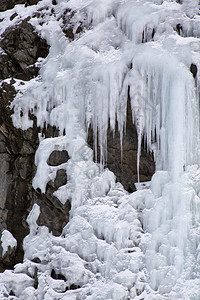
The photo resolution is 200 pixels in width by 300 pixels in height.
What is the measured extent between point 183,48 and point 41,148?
2.92 metres

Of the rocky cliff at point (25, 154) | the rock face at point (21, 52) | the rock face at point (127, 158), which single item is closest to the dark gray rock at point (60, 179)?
the rocky cliff at point (25, 154)

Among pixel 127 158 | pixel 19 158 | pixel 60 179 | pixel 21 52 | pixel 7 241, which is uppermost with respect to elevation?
pixel 21 52

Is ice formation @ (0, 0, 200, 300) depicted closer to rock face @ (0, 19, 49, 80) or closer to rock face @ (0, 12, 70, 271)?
rock face @ (0, 12, 70, 271)

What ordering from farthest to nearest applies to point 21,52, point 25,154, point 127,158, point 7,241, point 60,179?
point 21,52 < point 25,154 < point 7,241 < point 60,179 < point 127,158

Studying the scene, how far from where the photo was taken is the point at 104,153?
8.29 meters

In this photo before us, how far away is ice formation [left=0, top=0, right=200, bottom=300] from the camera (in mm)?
7246

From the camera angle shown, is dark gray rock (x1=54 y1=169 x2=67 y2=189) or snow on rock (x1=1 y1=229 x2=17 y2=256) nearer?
dark gray rock (x1=54 y1=169 x2=67 y2=189)

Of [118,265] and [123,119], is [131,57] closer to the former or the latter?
[123,119]

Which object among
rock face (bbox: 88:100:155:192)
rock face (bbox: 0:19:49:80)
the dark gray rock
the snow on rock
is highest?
rock face (bbox: 0:19:49:80)

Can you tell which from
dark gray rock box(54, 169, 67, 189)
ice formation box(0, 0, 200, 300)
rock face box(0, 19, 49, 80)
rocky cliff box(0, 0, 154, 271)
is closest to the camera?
ice formation box(0, 0, 200, 300)

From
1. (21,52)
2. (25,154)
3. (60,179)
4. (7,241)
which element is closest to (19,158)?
(25,154)

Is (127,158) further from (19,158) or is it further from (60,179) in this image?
(19,158)

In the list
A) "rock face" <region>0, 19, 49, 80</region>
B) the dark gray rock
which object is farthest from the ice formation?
"rock face" <region>0, 19, 49, 80</region>

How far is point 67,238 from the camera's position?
7.86 meters
